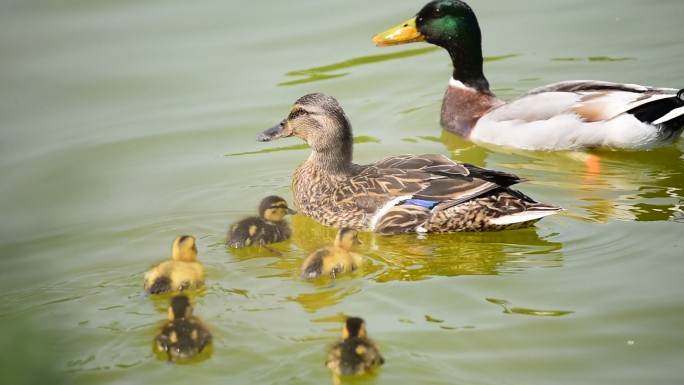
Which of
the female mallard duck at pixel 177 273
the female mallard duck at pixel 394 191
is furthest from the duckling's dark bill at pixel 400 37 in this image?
the female mallard duck at pixel 177 273

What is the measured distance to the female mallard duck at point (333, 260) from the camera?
6.14 metres

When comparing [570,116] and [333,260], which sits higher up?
[570,116]

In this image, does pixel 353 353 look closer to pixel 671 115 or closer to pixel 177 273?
pixel 177 273

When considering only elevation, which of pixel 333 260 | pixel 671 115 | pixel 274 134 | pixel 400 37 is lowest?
pixel 333 260

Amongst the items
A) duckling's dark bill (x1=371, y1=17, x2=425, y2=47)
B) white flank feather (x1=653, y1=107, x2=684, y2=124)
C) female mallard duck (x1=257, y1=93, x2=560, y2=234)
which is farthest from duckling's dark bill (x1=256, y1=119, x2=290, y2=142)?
white flank feather (x1=653, y1=107, x2=684, y2=124)

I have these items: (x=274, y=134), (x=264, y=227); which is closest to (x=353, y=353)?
(x=264, y=227)

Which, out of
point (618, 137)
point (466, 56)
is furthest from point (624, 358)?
point (466, 56)

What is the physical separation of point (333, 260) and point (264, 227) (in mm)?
793

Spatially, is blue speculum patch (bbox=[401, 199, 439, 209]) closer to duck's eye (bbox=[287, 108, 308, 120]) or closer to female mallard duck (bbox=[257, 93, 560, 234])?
female mallard duck (bbox=[257, 93, 560, 234])

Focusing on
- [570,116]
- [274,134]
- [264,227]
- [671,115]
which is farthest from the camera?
[570,116]

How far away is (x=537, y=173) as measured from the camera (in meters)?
8.19

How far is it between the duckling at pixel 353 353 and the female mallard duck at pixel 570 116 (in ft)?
13.7

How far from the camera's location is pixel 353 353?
194 inches

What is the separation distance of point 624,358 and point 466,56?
5050mm
